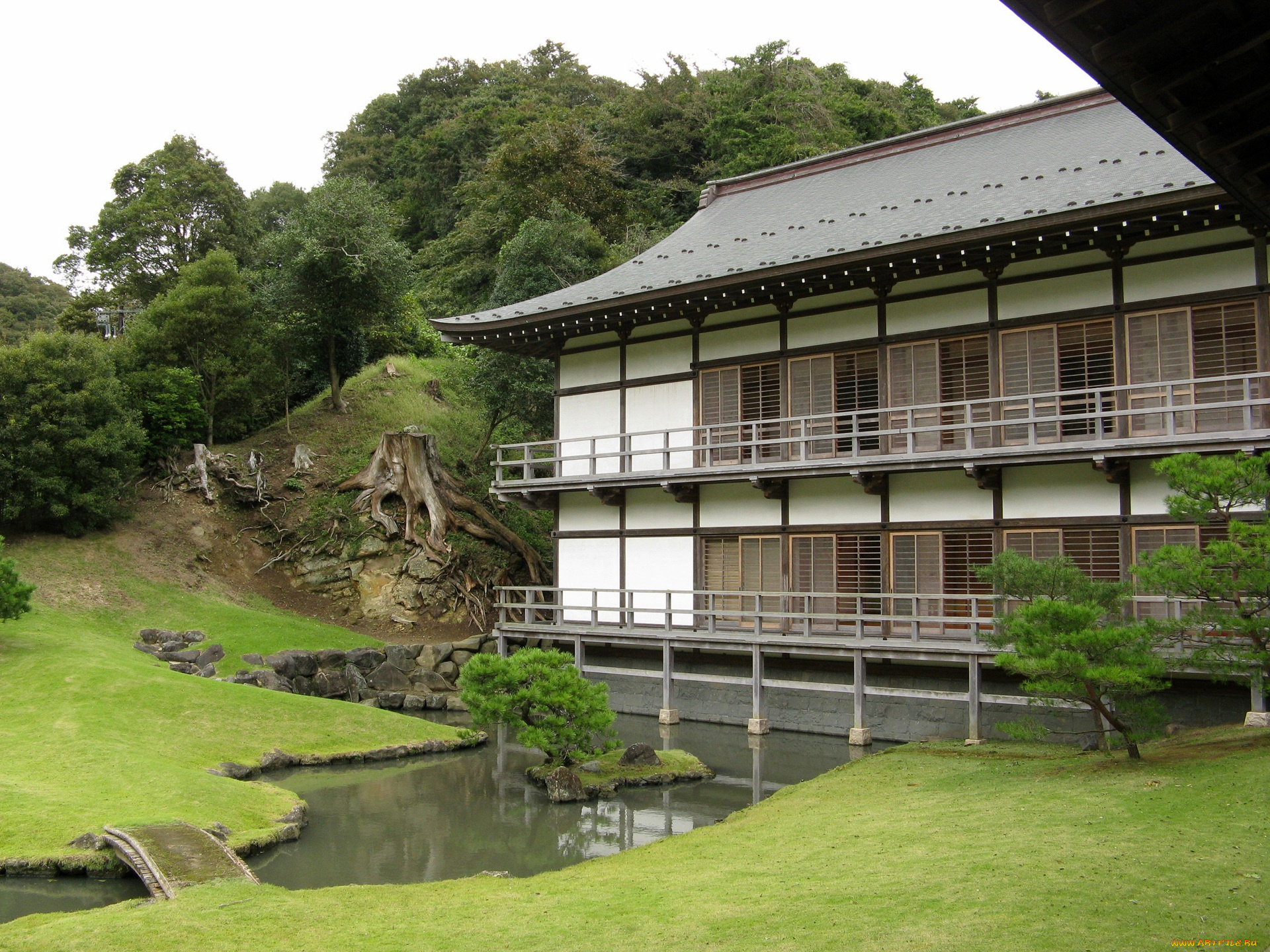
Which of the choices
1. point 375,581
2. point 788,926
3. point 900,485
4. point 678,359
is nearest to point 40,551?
point 375,581

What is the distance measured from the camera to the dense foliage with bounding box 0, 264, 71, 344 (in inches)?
2030

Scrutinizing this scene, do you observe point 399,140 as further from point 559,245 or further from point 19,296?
point 559,245

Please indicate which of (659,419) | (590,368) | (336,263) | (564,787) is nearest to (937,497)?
(659,419)

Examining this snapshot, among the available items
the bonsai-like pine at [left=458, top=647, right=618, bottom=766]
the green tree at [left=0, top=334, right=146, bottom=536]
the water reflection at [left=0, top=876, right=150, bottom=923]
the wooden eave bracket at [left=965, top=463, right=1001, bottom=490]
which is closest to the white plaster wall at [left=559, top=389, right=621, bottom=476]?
the bonsai-like pine at [left=458, top=647, right=618, bottom=766]

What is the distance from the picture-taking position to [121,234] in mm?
37531

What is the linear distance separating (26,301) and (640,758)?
54413 millimetres

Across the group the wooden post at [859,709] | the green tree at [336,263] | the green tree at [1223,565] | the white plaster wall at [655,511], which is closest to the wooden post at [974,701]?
the wooden post at [859,709]

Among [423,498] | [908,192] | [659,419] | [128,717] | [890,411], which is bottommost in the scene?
[128,717]

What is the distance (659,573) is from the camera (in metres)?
21.7

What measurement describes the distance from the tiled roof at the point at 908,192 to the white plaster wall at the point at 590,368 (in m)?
1.45

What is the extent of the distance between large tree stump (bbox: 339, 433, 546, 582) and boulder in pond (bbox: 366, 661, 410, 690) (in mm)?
6157

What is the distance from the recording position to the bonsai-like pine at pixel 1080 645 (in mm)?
11273

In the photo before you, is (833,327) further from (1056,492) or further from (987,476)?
(1056,492)

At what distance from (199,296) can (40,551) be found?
362 inches
